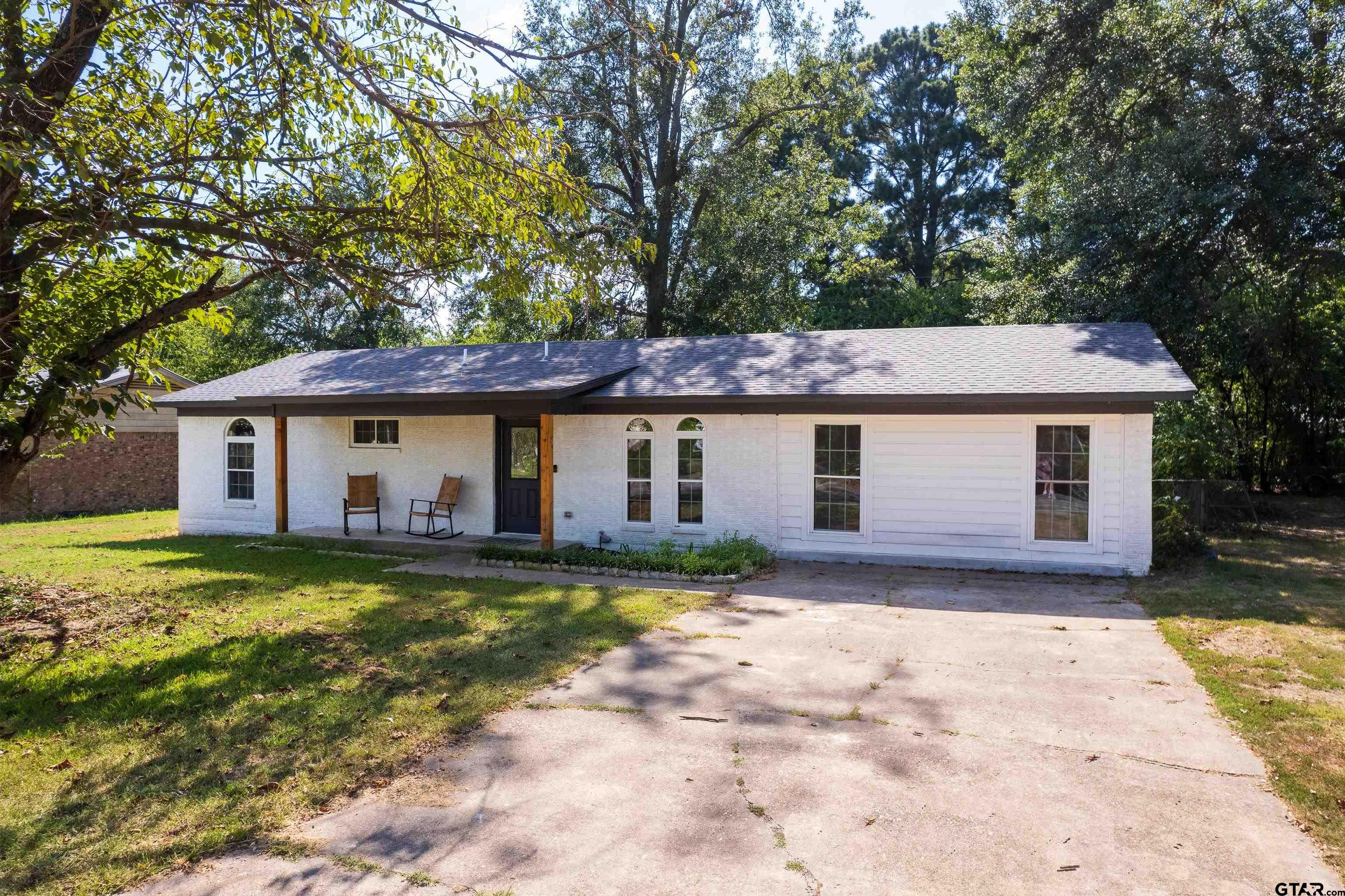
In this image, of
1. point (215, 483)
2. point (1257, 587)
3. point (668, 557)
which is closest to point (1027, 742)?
point (668, 557)

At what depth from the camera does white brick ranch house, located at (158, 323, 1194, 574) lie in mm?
10547

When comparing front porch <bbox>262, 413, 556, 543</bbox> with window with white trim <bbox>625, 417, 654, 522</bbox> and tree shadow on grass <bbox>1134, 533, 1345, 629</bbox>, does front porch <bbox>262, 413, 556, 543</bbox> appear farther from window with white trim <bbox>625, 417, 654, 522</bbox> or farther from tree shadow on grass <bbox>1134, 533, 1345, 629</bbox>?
tree shadow on grass <bbox>1134, 533, 1345, 629</bbox>

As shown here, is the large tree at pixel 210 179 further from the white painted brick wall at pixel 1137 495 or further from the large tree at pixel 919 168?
the large tree at pixel 919 168

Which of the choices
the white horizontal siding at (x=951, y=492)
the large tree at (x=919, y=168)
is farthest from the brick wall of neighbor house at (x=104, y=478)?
the large tree at (x=919, y=168)

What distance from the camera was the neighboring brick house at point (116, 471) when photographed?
18.0 meters

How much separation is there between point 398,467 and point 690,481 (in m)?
5.63

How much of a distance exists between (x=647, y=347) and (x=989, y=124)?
10.9 metres

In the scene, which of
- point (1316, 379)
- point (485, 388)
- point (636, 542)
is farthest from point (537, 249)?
point (1316, 379)

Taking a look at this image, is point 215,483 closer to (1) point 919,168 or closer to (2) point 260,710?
(2) point 260,710

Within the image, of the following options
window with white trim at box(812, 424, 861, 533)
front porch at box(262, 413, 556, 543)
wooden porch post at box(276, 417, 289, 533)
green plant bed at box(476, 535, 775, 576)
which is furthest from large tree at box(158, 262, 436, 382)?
window with white trim at box(812, 424, 861, 533)

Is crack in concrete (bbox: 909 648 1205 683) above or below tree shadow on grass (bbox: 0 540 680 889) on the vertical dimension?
below

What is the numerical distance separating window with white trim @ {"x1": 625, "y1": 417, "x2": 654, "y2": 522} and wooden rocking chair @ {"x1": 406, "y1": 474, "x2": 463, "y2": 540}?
123 inches

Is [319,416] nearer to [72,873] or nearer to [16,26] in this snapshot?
[16,26]

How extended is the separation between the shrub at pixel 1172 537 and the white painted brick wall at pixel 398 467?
10.2 m
